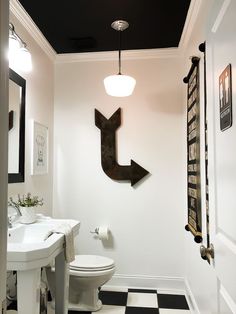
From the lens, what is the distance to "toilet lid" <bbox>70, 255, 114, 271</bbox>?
2.40 meters

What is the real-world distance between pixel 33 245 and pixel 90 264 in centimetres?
105

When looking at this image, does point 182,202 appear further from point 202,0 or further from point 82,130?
point 202,0

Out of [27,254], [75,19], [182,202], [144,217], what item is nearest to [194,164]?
[182,202]

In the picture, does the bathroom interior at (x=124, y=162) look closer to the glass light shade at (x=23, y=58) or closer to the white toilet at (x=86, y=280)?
the white toilet at (x=86, y=280)

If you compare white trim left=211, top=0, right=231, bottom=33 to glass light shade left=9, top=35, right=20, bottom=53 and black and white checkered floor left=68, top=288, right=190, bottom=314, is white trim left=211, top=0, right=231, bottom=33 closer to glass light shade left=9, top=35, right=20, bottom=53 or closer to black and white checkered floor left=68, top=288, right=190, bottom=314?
glass light shade left=9, top=35, right=20, bottom=53

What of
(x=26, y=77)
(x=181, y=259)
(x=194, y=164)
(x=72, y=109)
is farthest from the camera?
(x=72, y=109)

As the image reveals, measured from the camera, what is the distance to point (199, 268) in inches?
85.5

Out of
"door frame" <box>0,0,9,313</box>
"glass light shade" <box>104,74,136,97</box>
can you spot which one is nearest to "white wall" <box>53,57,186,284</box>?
"glass light shade" <box>104,74,136,97</box>

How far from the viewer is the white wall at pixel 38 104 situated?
2467 mm

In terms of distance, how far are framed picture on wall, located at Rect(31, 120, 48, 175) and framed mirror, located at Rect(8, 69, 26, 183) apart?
19cm

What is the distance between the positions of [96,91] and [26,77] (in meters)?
0.85

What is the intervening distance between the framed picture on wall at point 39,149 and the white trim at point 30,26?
2.58ft

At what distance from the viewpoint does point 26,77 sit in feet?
8.12

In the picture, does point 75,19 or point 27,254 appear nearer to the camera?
point 27,254
